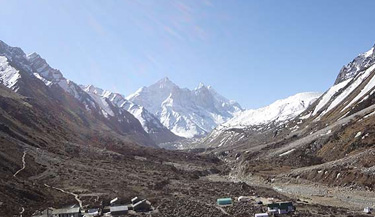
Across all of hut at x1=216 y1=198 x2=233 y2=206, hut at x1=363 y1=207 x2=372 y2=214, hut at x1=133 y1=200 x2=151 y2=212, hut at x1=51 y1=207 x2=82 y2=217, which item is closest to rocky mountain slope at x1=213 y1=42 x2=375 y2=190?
hut at x1=363 y1=207 x2=372 y2=214

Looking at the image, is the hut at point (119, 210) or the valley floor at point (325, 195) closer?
the hut at point (119, 210)

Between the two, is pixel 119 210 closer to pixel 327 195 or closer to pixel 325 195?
pixel 325 195

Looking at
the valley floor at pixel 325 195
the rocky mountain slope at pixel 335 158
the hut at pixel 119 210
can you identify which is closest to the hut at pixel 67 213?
the hut at pixel 119 210

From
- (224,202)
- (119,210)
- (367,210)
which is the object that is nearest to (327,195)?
(367,210)

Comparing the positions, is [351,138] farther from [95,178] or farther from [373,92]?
[95,178]

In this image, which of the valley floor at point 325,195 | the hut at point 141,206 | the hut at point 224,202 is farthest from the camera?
the hut at point 224,202

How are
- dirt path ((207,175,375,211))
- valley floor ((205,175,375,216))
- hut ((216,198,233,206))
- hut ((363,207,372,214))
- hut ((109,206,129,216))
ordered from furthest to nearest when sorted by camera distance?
hut ((216,198,233,206)) < dirt path ((207,175,375,211)) < valley floor ((205,175,375,216)) < hut ((109,206,129,216)) < hut ((363,207,372,214))

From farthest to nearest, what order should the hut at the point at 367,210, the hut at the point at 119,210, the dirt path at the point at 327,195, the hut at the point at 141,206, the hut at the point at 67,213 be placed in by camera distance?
the dirt path at the point at 327,195, the hut at the point at 141,206, the hut at the point at 119,210, the hut at the point at 367,210, the hut at the point at 67,213

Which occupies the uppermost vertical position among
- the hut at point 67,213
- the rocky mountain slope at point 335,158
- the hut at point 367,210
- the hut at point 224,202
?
the rocky mountain slope at point 335,158

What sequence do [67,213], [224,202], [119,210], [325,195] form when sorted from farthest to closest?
1. [325,195]
2. [224,202]
3. [119,210]
4. [67,213]

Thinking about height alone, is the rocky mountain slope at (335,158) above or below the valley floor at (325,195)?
above

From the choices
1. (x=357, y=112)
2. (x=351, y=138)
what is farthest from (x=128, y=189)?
(x=357, y=112)

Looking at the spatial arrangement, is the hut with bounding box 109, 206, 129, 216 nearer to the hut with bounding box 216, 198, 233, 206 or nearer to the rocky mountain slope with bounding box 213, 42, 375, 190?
the hut with bounding box 216, 198, 233, 206

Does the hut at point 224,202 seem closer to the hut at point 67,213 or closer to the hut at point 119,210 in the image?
the hut at point 119,210
